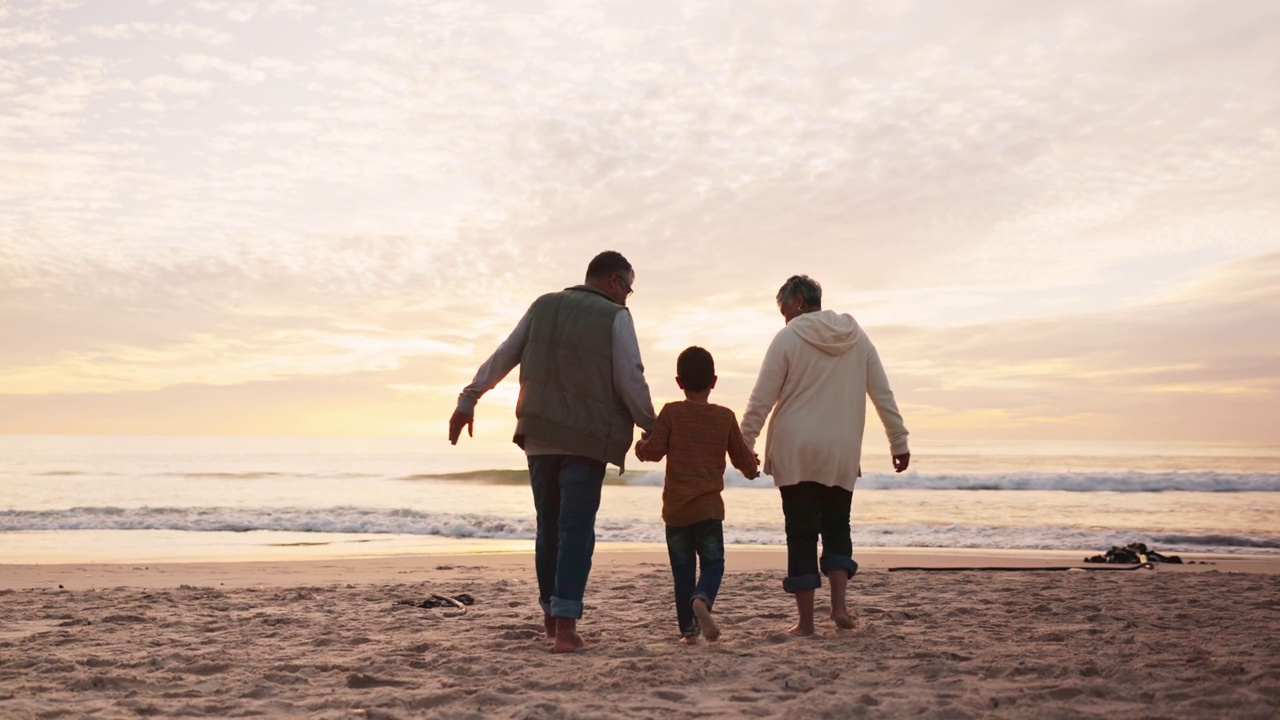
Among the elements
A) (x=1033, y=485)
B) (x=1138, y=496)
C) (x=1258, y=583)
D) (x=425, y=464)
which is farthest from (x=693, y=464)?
(x=425, y=464)

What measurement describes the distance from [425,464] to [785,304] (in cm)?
4294

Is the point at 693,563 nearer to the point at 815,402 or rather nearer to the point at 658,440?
the point at 658,440

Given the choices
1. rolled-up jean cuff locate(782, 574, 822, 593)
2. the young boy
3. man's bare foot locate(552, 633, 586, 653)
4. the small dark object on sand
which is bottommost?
the small dark object on sand

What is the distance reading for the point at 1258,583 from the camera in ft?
22.8

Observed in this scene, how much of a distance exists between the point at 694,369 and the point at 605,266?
0.70 metres

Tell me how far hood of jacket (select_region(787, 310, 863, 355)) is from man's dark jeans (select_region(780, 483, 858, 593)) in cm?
73

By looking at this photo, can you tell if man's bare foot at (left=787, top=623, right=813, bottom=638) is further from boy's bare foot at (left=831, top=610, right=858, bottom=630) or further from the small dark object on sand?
the small dark object on sand

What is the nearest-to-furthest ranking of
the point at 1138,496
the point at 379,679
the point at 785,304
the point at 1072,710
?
the point at 1072,710, the point at 379,679, the point at 785,304, the point at 1138,496

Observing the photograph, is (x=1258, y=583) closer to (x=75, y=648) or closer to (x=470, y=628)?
(x=470, y=628)

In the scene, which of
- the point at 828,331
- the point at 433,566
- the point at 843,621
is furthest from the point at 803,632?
the point at 433,566

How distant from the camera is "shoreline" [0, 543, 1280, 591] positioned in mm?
8344

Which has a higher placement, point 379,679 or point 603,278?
point 603,278

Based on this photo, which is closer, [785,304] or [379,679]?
[379,679]

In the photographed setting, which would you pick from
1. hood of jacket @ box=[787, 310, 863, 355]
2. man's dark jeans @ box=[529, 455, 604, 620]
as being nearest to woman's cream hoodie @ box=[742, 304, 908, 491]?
hood of jacket @ box=[787, 310, 863, 355]
